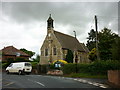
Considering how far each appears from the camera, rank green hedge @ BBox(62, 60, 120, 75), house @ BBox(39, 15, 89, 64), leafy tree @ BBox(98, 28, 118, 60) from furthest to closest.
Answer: house @ BBox(39, 15, 89, 64) < leafy tree @ BBox(98, 28, 118, 60) < green hedge @ BBox(62, 60, 120, 75)

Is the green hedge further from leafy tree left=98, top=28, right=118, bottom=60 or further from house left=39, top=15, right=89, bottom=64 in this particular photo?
house left=39, top=15, right=89, bottom=64

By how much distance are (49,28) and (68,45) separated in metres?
7.91

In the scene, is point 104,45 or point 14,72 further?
point 104,45

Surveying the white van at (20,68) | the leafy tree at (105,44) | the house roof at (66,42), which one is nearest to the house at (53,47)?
the house roof at (66,42)

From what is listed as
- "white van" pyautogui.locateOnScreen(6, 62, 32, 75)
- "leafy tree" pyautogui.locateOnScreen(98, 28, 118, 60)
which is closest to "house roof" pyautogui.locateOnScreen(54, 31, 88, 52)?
"leafy tree" pyautogui.locateOnScreen(98, 28, 118, 60)

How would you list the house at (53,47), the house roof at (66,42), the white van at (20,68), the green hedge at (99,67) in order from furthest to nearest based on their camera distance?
the house roof at (66,42) → the house at (53,47) → the white van at (20,68) → the green hedge at (99,67)

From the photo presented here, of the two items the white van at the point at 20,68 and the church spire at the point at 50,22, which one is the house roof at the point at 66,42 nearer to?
the church spire at the point at 50,22

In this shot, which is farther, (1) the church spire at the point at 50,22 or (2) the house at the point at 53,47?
(1) the church spire at the point at 50,22

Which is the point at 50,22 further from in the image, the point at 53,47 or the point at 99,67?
the point at 99,67

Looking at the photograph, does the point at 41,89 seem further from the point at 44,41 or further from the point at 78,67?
the point at 44,41

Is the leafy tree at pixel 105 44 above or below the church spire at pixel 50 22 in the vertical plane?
below

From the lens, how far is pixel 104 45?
34250 millimetres

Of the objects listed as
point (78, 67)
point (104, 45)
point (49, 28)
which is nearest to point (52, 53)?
point (49, 28)

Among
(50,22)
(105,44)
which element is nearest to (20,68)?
(105,44)
